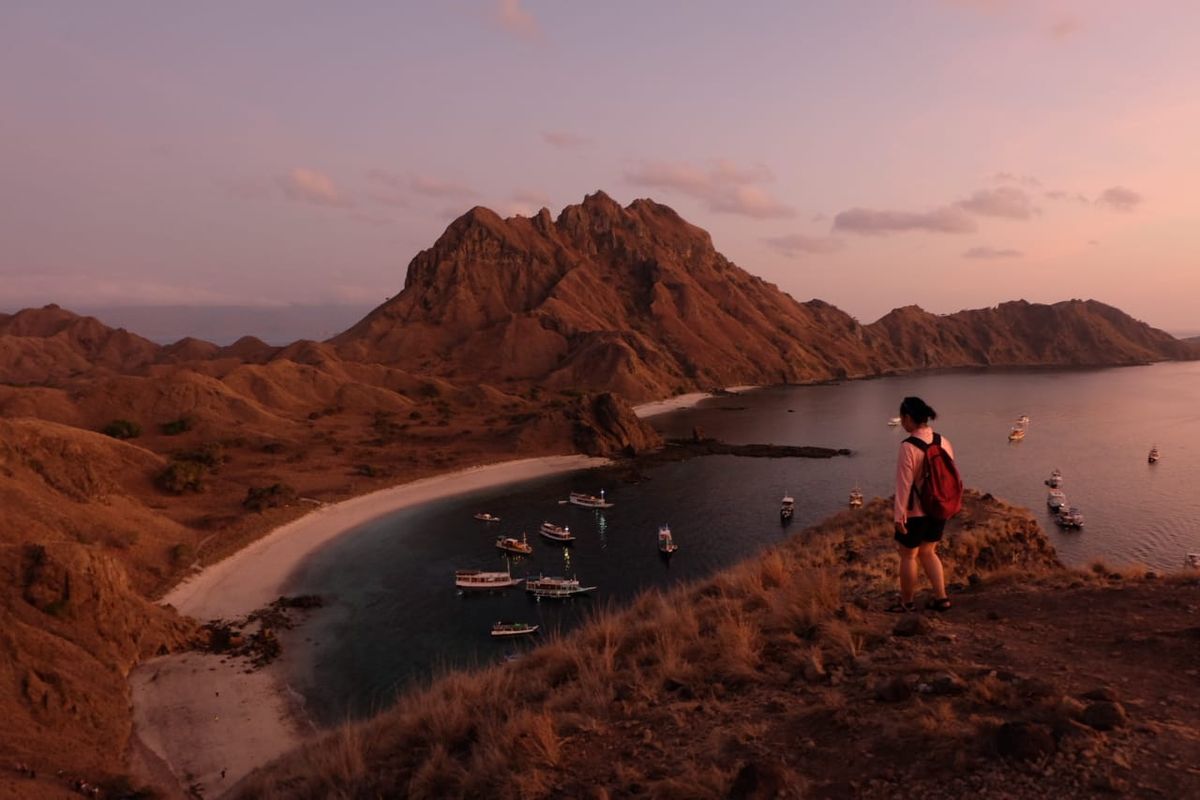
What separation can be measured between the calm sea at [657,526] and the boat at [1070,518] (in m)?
0.72

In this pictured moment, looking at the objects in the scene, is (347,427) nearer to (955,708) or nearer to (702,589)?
(702,589)

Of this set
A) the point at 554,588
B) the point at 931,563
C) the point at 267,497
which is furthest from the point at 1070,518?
the point at 267,497

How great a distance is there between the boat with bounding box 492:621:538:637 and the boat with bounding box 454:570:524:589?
250 inches

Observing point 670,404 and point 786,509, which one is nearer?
point 786,509

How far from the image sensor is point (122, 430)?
7212cm

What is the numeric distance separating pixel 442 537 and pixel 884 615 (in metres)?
48.4

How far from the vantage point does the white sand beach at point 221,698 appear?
79.1 ft

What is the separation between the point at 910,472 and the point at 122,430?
8592 centimetres

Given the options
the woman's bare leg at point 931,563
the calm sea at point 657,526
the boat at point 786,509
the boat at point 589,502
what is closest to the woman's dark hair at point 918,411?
the woman's bare leg at point 931,563

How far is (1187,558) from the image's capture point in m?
41.9

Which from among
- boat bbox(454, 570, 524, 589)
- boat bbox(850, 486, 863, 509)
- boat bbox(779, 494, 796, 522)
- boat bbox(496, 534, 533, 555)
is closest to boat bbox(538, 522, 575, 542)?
boat bbox(496, 534, 533, 555)

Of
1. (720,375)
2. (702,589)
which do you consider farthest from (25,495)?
(720,375)

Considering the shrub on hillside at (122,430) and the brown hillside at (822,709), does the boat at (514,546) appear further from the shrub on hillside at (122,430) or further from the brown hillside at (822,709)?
the shrub on hillside at (122,430)

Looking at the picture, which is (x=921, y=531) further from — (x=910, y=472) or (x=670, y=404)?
(x=670, y=404)
